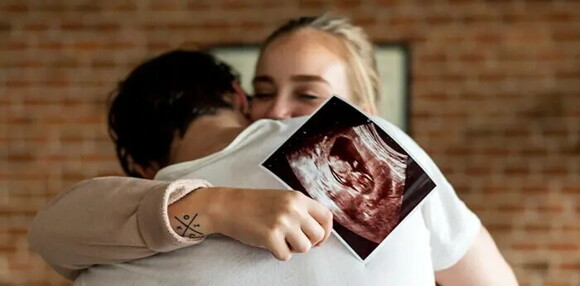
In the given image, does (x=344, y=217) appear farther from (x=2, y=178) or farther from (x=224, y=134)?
(x=2, y=178)

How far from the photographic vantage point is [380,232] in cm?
106

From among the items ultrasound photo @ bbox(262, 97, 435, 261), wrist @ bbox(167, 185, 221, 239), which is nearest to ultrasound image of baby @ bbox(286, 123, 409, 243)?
ultrasound photo @ bbox(262, 97, 435, 261)

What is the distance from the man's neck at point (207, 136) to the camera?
1.22 metres

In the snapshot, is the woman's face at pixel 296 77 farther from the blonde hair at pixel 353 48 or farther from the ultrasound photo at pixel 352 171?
the ultrasound photo at pixel 352 171

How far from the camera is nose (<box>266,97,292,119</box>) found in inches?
55.6

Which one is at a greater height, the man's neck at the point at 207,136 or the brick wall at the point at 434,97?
the man's neck at the point at 207,136

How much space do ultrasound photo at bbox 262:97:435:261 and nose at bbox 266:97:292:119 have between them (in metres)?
0.31

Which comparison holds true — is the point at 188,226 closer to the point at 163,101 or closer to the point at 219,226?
the point at 219,226

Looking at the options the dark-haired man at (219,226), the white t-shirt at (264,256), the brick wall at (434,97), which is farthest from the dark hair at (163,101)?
the brick wall at (434,97)

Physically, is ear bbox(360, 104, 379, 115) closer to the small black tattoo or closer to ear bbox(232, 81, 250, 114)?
ear bbox(232, 81, 250, 114)

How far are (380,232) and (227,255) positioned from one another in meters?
0.20

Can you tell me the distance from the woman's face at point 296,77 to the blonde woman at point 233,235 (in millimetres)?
117

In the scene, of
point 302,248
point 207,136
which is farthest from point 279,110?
point 302,248

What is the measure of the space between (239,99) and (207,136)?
0.56ft
